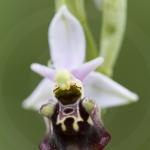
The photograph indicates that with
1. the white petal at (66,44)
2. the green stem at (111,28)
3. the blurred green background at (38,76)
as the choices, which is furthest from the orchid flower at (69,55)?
the blurred green background at (38,76)

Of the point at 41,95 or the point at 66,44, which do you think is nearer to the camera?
the point at 66,44

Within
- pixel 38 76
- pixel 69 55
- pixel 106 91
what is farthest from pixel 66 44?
pixel 38 76

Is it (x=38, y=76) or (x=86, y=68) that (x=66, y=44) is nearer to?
(x=86, y=68)

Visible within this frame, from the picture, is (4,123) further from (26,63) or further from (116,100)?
(116,100)

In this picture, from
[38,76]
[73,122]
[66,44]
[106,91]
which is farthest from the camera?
[38,76]

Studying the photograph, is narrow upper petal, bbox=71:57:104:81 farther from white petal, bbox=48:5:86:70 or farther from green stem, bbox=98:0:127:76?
green stem, bbox=98:0:127:76

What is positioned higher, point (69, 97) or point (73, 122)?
point (69, 97)
